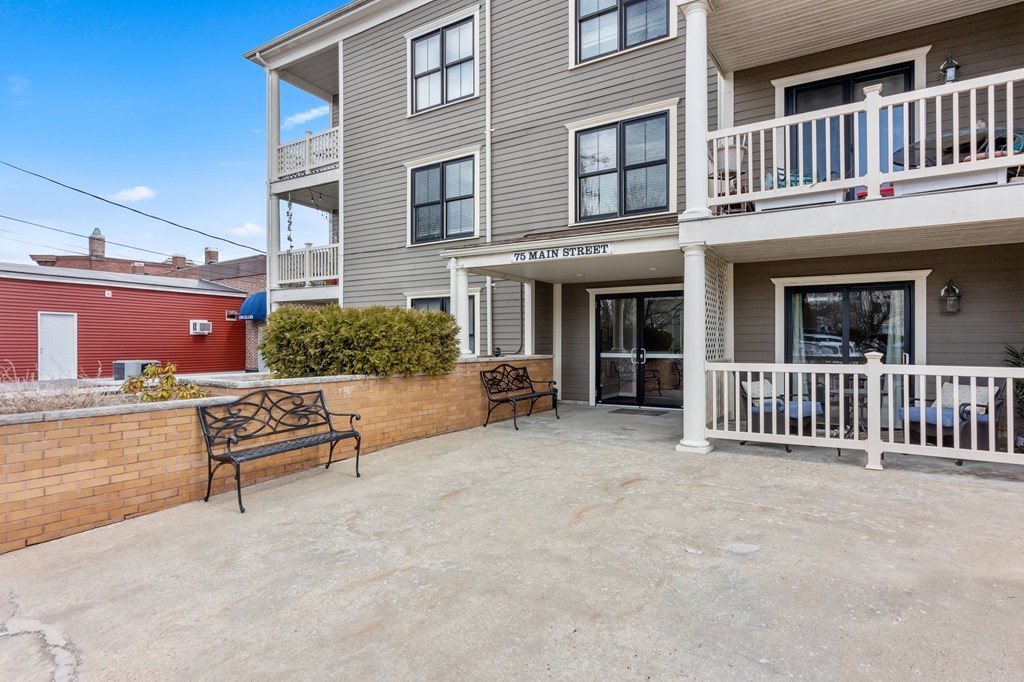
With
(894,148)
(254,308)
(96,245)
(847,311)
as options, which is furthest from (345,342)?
(96,245)

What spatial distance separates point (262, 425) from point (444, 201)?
6.97 m

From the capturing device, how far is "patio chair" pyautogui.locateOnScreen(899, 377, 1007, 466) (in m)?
4.97

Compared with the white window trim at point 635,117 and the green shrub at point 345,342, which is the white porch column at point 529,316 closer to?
the white window trim at point 635,117

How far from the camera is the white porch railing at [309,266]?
40.6 feet

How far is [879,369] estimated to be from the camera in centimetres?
512

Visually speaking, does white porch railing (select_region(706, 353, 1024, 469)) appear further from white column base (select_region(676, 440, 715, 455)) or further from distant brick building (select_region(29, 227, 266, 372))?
distant brick building (select_region(29, 227, 266, 372))

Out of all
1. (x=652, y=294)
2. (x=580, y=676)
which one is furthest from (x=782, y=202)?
(x=580, y=676)

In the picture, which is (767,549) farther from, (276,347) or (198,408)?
(276,347)

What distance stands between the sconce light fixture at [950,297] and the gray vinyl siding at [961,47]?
2.62 metres

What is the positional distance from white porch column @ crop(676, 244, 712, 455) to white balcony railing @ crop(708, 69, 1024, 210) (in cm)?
74

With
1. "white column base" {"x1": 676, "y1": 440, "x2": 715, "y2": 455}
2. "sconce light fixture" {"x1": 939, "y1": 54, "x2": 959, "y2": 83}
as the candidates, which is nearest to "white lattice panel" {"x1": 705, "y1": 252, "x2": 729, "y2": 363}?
"white column base" {"x1": 676, "y1": 440, "x2": 715, "y2": 455}

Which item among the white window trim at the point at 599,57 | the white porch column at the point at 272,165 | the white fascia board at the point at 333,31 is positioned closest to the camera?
the white window trim at the point at 599,57

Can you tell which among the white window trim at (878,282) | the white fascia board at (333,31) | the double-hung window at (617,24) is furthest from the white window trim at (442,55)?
the white window trim at (878,282)

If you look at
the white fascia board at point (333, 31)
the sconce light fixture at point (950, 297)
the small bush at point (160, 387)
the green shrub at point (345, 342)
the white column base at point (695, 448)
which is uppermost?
the white fascia board at point (333, 31)
